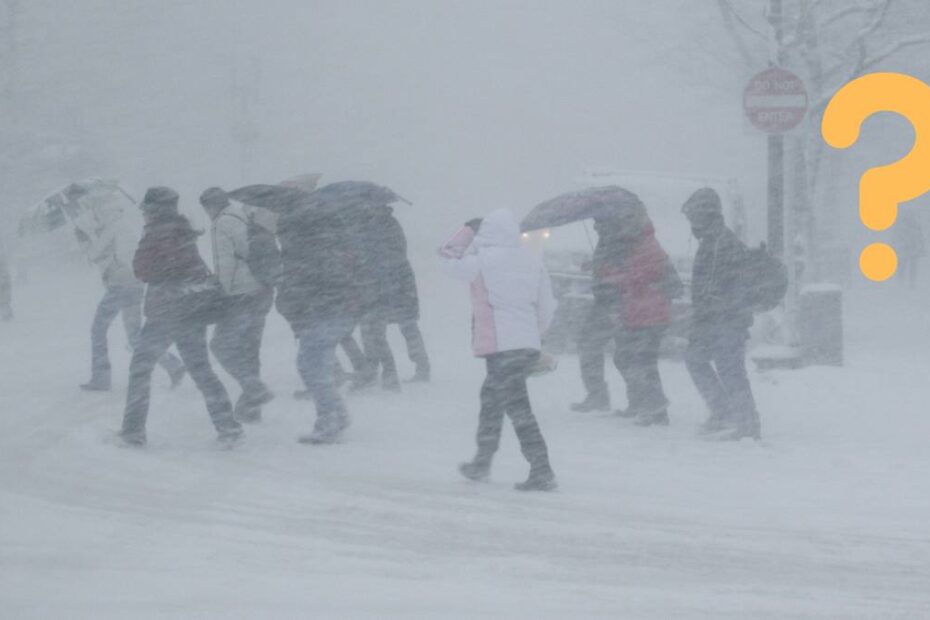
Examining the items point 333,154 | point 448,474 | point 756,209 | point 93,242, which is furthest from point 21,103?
point 448,474

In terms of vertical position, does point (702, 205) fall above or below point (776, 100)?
below

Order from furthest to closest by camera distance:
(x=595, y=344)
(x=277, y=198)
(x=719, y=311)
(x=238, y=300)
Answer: (x=595, y=344) → (x=238, y=300) → (x=719, y=311) → (x=277, y=198)

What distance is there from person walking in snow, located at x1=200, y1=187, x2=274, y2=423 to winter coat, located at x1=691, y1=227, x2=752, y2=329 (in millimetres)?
3149

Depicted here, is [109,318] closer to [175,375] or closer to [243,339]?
[175,375]

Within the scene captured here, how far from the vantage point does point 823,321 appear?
1392 centimetres

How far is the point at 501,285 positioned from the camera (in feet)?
26.5

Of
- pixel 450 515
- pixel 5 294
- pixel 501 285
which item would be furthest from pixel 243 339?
pixel 5 294

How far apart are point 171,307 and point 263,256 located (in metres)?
1.27

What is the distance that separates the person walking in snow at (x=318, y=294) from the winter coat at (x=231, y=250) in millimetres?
583

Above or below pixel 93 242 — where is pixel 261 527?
below

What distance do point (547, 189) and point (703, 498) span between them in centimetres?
6402

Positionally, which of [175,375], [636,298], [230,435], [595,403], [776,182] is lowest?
[595,403]

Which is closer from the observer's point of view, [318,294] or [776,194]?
[318,294]

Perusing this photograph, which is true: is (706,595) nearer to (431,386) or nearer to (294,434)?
(294,434)
